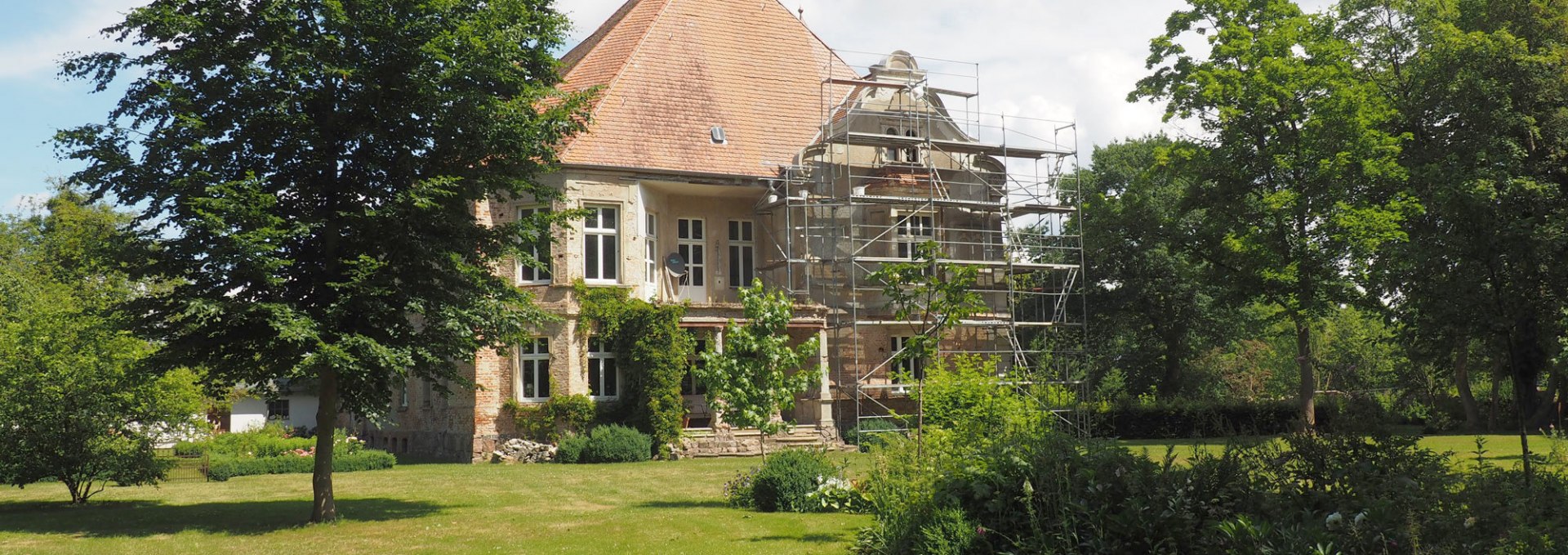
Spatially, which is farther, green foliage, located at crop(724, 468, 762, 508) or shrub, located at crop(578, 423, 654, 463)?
shrub, located at crop(578, 423, 654, 463)

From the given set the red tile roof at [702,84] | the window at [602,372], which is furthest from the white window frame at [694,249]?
the window at [602,372]

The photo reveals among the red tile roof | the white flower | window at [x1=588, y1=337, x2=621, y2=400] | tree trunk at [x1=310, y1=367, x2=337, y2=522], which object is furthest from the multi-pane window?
the white flower

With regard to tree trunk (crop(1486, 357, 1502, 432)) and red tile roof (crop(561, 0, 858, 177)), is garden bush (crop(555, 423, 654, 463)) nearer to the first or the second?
red tile roof (crop(561, 0, 858, 177))

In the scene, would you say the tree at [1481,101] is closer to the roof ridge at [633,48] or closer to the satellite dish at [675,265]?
the satellite dish at [675,265]

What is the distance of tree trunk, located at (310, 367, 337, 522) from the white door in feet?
56.0

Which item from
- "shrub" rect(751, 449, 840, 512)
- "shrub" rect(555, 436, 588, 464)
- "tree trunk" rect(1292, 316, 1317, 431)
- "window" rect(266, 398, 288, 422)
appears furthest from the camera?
"window" rect(266, 398, 288, 422)

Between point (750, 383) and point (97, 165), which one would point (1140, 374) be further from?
point (97, 165)

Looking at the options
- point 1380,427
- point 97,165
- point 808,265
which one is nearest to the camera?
point 1380,427

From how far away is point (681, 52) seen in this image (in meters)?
35.2

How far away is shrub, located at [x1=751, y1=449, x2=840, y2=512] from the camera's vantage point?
15719mm

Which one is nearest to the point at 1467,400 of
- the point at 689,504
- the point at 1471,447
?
the point at 1471,447

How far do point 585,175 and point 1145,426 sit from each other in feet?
64.6

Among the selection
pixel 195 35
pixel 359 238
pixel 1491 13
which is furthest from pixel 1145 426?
pixel 195 35

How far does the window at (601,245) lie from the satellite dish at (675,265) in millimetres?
2102
